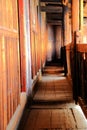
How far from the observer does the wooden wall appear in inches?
96.0

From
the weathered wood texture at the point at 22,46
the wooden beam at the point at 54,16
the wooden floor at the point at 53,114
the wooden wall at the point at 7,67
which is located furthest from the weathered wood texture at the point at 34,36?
the wooden beam at the point at 54,16

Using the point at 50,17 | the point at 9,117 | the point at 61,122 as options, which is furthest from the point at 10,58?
the point at 50,17

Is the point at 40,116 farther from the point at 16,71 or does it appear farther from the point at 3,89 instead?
the point at 3,89

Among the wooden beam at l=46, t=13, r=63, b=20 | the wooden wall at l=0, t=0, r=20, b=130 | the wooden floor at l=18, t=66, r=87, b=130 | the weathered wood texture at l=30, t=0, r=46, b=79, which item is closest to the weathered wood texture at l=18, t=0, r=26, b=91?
the wooden floor at l=18, t=66, r=87, b=130

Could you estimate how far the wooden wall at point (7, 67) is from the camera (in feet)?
8.00

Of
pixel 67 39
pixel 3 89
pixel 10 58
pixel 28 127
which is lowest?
pixel 28 127

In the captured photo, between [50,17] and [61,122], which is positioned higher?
[50,17]

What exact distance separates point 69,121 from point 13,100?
3.45ft

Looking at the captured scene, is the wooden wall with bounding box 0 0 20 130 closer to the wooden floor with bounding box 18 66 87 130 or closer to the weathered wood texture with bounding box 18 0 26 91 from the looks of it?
the wooden floor with bounding box 18 66 87 130

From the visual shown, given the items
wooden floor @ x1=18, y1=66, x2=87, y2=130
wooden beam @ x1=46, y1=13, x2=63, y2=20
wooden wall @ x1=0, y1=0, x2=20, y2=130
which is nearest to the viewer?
wooden wall @ x1=0, y1=0, x2=20, y2=130

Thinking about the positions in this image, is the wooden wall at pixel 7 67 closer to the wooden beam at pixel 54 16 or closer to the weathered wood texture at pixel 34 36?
the weathered wood texture at pixel 34 36

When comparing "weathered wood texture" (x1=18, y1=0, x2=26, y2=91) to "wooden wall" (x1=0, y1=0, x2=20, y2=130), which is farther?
"weathered wood texture" (x1=18, y1=0, x2=26, y2=91)

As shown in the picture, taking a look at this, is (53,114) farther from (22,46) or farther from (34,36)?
(34,36)

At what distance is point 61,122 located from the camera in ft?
12.0
